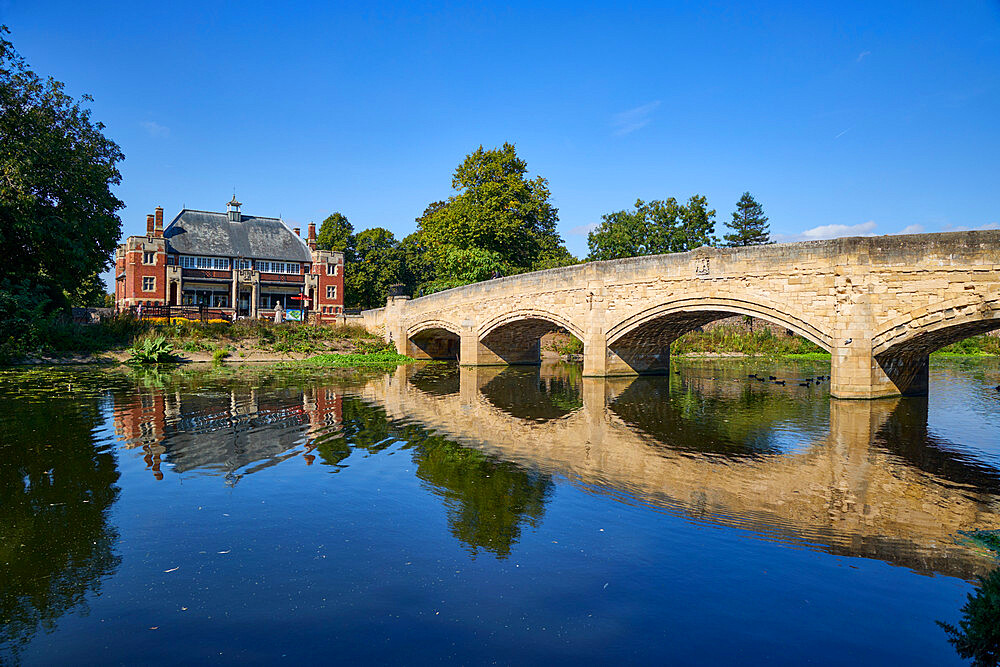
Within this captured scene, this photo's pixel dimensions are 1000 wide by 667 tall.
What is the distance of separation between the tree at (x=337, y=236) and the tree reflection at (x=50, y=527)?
1975 inches

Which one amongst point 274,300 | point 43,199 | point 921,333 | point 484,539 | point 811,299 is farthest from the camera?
point 274,300

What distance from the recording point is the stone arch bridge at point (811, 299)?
1388 centimetres

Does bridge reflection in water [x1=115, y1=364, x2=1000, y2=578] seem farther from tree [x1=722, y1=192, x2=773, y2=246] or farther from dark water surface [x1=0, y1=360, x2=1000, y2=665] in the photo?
tree [x1=722, y1=192, x2=773, y2=246]

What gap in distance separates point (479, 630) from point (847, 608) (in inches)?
109

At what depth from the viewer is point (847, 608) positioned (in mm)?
4516

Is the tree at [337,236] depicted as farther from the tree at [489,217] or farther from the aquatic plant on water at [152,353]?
the aquatic plant on water at [152,353]

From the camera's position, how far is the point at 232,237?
5344cm

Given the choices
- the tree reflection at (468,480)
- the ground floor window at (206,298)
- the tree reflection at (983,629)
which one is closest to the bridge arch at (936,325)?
the tree reflection at (468,480)

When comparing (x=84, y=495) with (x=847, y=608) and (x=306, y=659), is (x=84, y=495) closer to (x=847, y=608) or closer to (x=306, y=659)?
(x=306, y=659)

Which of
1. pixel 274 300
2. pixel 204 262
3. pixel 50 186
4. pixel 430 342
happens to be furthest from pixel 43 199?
pixel 274 300

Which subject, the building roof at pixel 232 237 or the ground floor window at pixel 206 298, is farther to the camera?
the ground floor window at pixel 206 298

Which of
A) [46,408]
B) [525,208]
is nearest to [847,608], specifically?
[46,408]

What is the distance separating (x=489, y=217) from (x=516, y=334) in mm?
9871

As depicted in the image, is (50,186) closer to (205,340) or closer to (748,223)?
(205,340)
